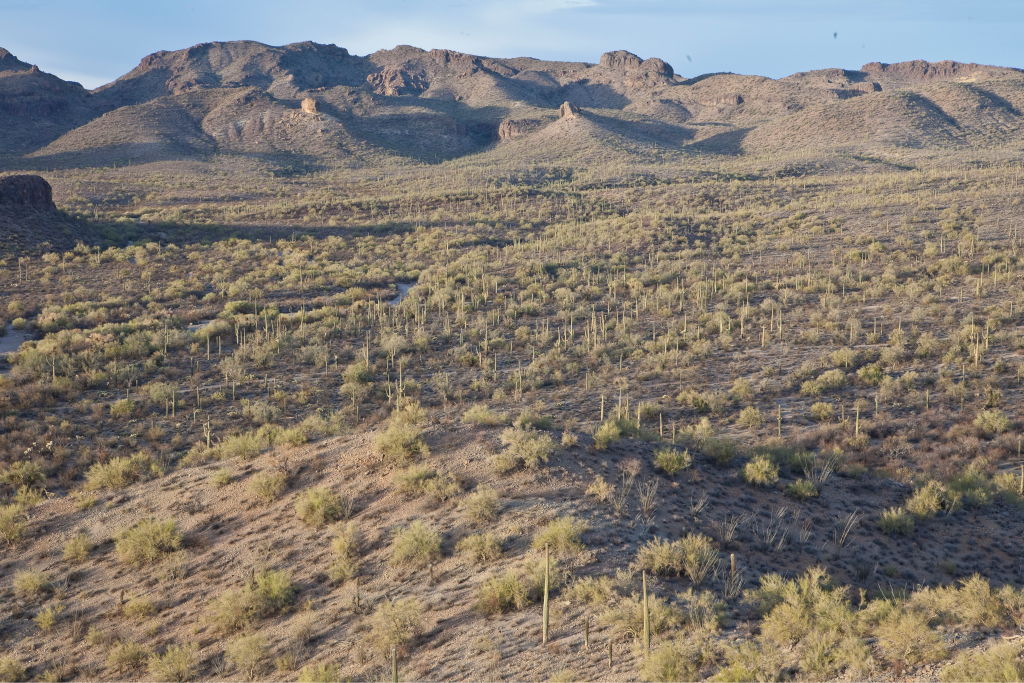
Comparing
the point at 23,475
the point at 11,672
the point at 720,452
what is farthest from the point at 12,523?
the point at 720,452

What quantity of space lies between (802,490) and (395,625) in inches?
249

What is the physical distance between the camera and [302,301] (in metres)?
26.8

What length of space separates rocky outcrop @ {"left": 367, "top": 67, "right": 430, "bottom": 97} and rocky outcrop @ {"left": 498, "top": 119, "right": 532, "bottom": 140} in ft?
171

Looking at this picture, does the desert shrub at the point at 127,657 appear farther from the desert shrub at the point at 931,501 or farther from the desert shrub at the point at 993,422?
the desert shrub at the point at 993,422

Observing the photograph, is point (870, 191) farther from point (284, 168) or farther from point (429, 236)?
point (284, 168)

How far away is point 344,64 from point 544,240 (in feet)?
519

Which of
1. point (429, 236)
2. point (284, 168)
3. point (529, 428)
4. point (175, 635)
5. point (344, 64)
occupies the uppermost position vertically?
point (344, 64)

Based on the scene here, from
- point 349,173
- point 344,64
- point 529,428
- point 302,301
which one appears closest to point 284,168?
point 349,173

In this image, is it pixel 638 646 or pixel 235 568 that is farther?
pixel 235 568

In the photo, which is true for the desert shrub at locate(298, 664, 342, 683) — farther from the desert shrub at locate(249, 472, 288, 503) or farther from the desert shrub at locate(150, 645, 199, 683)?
the desert shrub at locate(249, 472, 288, 503)

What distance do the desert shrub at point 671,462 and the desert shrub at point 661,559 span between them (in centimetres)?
249

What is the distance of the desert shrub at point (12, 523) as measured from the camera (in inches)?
376

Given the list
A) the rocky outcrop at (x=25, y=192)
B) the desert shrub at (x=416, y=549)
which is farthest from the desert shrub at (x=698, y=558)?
the rocky outcrop at (x=25, y=192)

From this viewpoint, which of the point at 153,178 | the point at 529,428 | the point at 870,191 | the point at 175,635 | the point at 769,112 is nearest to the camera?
the point at 175,635
